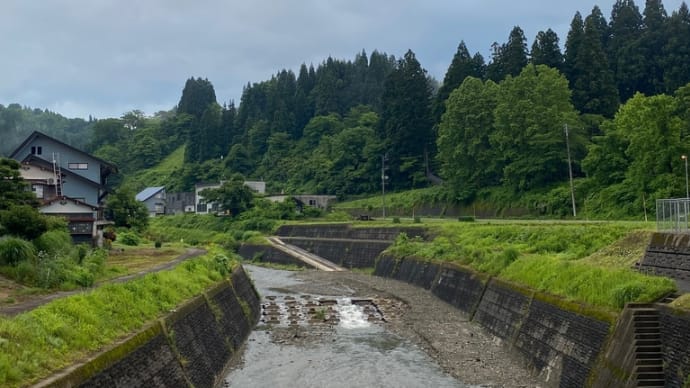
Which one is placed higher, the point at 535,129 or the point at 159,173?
the point at 159,173

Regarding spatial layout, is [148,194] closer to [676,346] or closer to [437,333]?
[437,333]

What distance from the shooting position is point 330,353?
2341cm

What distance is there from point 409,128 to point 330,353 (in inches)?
2491

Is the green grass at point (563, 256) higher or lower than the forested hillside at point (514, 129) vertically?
lower

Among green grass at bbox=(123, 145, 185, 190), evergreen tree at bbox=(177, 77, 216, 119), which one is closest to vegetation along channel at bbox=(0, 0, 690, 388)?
green grass at bbox=(123, 145, 185, 190)

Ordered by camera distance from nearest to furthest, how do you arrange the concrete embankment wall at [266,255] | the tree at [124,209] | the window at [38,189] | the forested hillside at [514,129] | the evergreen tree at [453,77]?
1. the window at [38,189]
2. the forested hillside at [514,129]
3. the tree at [124,209]
4. the concrete embankment wall at [266,255]
5. the evergreen tree at [453,77]

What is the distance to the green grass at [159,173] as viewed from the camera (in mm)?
132000

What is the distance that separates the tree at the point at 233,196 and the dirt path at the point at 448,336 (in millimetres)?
41718

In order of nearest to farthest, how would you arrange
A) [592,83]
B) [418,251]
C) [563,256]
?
1. [563,256]
2. [418,251]
3. [592,83]

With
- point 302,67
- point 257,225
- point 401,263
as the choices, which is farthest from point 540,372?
point 302,67

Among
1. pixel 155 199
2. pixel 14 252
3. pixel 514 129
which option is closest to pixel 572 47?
pixel 514 129

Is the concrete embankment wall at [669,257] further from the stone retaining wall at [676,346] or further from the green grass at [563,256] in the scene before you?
the stone retaining wall at [676,346]

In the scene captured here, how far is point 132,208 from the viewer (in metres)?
52.6

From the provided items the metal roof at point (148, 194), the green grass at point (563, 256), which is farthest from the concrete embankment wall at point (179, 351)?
the metal roof at point (148, 194)
